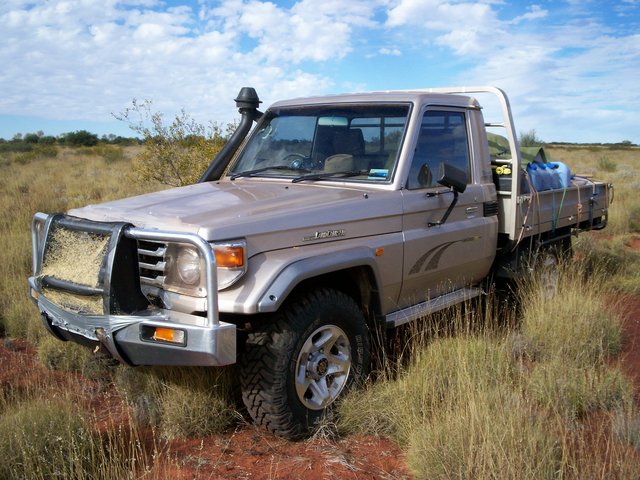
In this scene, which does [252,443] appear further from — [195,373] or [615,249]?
[615,249]

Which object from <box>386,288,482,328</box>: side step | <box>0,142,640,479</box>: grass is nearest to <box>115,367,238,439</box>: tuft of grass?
<box>0,142,640,479</box>: grass

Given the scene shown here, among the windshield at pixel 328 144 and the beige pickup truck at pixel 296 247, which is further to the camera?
the windshield at pixel 328 144

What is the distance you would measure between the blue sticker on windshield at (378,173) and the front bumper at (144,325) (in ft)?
5.89

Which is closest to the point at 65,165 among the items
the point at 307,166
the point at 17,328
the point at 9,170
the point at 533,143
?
the point at 9,170

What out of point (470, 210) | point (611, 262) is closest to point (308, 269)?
point (470, 210)

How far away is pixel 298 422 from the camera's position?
12.0ft

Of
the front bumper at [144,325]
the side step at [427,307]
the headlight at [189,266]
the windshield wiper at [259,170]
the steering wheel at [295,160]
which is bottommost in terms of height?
the side step at [427,307]

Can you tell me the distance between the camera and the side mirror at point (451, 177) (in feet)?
14.3

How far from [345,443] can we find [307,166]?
2.16m

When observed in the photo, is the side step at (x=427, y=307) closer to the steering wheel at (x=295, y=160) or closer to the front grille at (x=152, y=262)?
the steering wheel at (x=295, y=160)

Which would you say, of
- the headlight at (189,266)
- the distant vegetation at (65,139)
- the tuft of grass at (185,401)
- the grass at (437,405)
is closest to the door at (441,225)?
the grass at (437,405)

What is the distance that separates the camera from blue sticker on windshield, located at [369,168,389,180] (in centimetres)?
450

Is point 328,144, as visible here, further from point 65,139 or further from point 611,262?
point 65,139

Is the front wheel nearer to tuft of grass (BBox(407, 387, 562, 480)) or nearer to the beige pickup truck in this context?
the beige pickup truck
